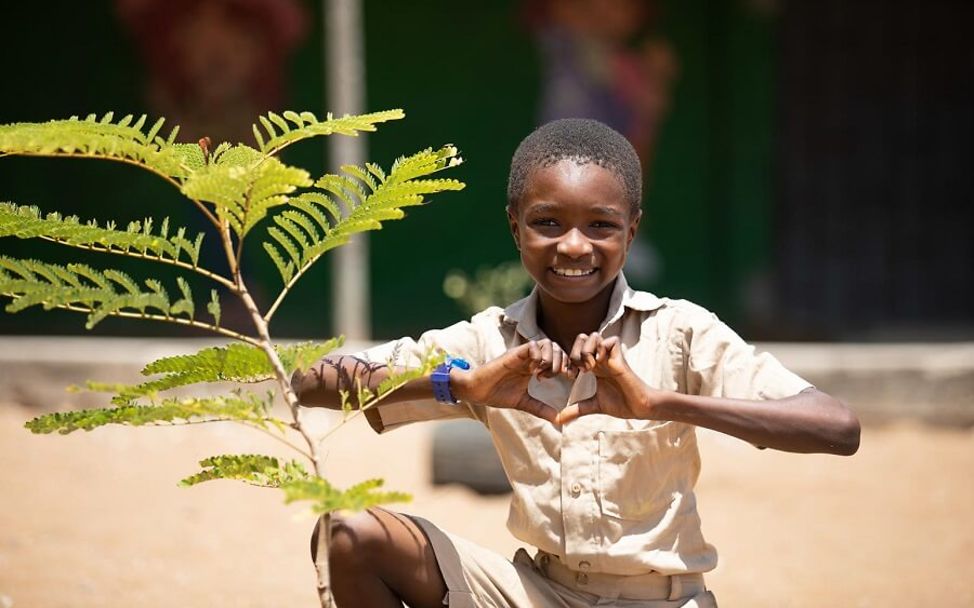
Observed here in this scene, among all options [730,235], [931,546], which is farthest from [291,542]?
[730,235]

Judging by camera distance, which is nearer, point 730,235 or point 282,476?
point 282,476

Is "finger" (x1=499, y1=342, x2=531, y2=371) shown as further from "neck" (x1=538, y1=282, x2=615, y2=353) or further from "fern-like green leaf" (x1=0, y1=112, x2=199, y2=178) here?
"fern-like green leaf" (x1=0, y1=112, x2=199, y2=178)

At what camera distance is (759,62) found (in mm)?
8531

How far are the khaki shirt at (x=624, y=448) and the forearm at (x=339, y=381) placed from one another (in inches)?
2.1

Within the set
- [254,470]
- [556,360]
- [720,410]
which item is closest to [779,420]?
[720,410]

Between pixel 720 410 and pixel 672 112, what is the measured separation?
6.77m

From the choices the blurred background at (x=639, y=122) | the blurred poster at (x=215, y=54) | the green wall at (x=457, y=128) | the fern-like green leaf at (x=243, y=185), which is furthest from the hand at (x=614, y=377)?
the blurred poster at (x=215, y=54)

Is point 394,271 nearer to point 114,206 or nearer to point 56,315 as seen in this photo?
point 114,206

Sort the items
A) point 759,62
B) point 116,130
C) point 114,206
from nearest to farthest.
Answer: point 116,130
point 759,62
point 114,206

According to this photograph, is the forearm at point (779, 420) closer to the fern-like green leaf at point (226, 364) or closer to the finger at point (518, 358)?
the finger at point (518, 358)

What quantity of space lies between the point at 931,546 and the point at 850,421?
107 inches

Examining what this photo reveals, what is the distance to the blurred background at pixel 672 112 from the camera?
8.60 m

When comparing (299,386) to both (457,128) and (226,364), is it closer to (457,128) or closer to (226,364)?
(226,364)

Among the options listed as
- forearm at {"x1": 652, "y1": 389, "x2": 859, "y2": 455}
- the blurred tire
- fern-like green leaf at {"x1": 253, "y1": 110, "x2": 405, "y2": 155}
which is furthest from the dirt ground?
fern-like green leaf at {"x1": 253, "y1": 110, "x2": 405, "y2": 155}
